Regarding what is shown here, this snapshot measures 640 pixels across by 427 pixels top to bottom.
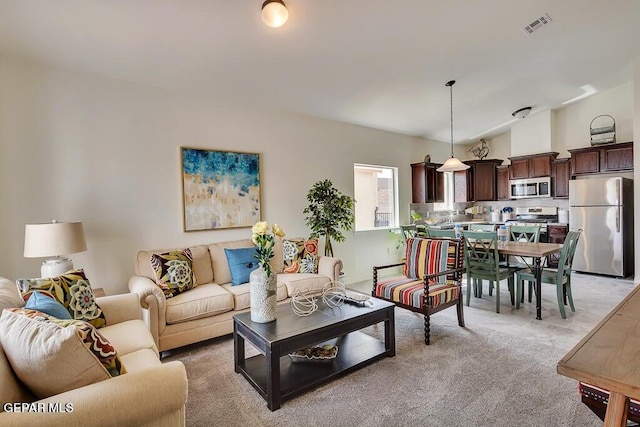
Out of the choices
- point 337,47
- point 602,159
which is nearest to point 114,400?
point 337,47

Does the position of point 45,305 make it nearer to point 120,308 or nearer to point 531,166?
point 120,308

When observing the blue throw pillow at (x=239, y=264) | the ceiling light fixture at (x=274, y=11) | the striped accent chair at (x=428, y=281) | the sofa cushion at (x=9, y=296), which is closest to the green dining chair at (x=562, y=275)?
the striped accent chair at (x=428, y=281)

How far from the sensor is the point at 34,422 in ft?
3.49

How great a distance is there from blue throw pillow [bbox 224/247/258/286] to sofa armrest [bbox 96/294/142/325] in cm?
110

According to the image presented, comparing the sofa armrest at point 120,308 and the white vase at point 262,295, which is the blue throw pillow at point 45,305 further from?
the white vase at point 262,295

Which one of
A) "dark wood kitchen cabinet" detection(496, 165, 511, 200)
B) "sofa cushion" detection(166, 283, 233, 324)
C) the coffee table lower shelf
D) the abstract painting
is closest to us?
the coffee table lower shelf

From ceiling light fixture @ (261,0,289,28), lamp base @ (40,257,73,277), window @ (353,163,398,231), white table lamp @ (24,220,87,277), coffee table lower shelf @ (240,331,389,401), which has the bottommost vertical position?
coffee table lower shelf @ (240,331,389,401)

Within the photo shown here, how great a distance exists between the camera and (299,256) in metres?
4.03

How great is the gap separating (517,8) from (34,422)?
4472mm

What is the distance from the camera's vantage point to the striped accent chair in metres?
3.02

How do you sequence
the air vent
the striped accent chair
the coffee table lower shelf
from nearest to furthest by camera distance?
the coffee table lower shelf → the striped accent chair → the air vent

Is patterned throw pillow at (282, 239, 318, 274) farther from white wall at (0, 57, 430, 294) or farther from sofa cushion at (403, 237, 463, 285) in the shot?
sofa cushion at (403, 237, 463, 285)

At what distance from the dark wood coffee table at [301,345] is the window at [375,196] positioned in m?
3.07

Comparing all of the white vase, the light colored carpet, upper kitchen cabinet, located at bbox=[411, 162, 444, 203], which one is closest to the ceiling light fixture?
the white vase
